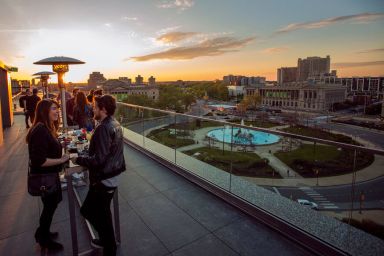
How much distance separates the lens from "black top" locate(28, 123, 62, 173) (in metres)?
2.46

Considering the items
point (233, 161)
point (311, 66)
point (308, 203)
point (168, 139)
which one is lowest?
point (308, 203)

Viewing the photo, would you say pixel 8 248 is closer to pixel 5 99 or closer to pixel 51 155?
pixel 51 155

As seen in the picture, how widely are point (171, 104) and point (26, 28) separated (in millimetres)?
58458

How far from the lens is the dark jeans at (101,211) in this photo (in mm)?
2432

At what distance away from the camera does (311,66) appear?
193m

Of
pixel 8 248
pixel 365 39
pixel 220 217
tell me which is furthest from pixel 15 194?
pixel 365 39

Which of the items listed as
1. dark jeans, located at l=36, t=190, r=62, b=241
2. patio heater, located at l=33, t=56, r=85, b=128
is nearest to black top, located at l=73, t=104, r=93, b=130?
patio heater, located at l=33, t=56, r=85, b=128

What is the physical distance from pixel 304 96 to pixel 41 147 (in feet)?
352

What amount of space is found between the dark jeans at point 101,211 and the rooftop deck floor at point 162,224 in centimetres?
44

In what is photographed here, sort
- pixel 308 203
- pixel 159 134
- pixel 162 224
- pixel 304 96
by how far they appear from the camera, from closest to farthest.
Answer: pixel 308 203
pixel 162 224
pixel 159 134
pixel 304 96

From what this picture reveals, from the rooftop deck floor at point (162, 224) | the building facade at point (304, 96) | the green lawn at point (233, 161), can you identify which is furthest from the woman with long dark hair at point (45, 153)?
the building facade at point (304, 96)

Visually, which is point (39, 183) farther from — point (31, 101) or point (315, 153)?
point (31, 101)

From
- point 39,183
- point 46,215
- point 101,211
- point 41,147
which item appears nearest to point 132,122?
point 46,215

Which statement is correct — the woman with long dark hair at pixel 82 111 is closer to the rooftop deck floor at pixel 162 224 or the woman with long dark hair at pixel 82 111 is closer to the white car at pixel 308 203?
the rooftop deck floor at pixel 162 224
